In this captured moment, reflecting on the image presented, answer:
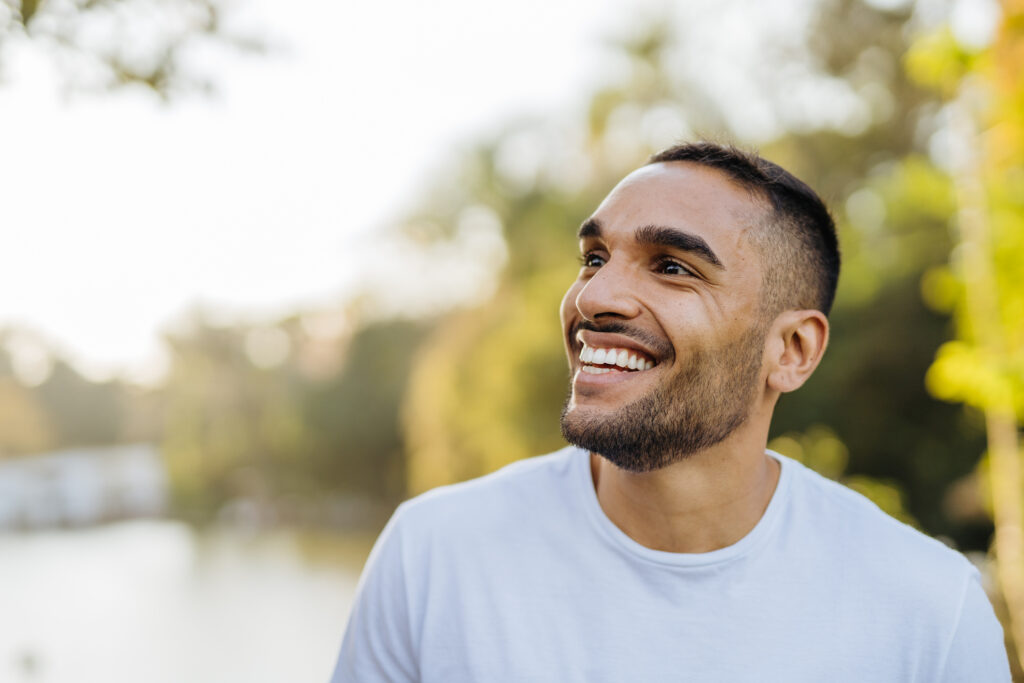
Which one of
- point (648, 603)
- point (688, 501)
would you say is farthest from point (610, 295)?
point (648, 603)

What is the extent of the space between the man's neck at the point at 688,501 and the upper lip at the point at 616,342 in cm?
22

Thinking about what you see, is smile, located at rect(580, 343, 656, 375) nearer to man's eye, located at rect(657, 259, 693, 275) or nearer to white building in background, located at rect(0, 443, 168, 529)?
man's eye, located at rect(657, 259, 693, 275)

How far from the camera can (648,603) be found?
1391 millimetres

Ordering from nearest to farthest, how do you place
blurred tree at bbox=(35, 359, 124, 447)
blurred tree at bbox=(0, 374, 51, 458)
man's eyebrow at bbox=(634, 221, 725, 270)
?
man's eyebrow at bbox=(634, 221, 725, 270) < blurred tree at bbox=(0, 374, 51, 458) < blurred tree at bbox=(35, 359, 124, 447)

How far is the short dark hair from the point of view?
1562mm

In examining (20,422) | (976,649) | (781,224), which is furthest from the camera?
(20,422)

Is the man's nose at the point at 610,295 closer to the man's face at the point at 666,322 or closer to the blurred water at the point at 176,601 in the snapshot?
the man's face at the point at 666,322

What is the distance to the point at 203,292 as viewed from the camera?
16.2 m

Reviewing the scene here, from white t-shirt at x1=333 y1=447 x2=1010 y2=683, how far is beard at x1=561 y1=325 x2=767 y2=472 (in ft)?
0.55

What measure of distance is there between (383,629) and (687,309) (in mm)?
763

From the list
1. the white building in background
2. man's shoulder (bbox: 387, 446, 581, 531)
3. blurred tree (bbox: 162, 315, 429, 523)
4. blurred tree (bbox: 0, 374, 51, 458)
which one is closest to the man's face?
man's shoulder (bbox: 387, 446, 581, 531)

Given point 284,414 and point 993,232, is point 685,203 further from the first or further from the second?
point 284,414

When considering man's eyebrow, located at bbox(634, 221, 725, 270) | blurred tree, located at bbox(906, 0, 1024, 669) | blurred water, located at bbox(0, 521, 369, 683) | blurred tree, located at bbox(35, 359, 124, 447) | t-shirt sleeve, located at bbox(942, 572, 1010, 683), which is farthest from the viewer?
blurred water, located at bbox(0, 521, 369, 683)

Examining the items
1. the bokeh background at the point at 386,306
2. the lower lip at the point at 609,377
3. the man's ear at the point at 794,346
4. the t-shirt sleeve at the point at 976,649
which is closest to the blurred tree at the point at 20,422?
the bokeh background at the point at 386,306
